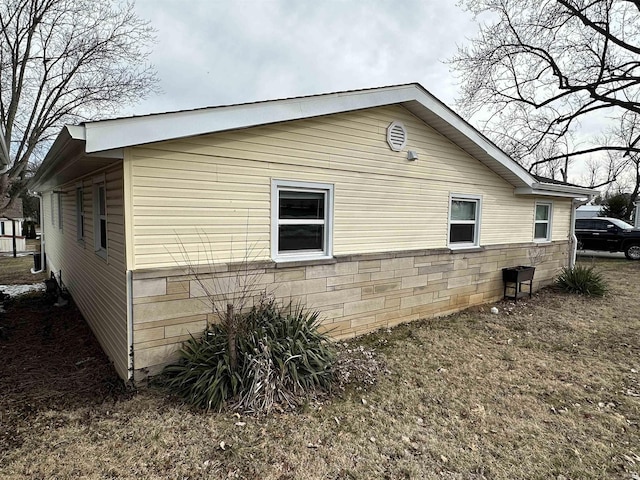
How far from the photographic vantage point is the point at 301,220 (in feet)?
17.7

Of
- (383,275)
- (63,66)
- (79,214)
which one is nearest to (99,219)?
(79,214)

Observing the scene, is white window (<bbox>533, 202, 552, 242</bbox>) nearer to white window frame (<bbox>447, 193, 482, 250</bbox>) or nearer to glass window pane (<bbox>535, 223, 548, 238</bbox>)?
glass window pane (<bbox>535, 223, 548, 238</bbox>)

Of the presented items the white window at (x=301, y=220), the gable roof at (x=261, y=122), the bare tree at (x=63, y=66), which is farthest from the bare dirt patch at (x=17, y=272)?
the white window at (x=301, y=220)

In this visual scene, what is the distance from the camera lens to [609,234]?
712 inches

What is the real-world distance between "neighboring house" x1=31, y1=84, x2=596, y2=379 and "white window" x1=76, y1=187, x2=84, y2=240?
5cm

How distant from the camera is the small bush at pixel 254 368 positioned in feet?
12.7

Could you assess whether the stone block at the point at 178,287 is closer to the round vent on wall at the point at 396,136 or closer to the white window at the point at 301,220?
the white window at the point at 301,220

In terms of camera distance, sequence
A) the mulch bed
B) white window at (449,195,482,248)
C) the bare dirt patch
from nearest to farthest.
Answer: the mulch bed
white window at (449,195,482,248)
the bare dirt patch

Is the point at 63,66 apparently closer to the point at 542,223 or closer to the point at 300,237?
the point at 300,237

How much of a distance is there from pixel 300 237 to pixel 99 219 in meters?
3.19

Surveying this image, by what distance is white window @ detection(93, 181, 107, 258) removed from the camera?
5.53 meters

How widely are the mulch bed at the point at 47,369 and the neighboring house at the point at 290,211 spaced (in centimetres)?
30

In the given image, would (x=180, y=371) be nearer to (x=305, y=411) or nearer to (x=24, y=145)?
(x=305, y=411)

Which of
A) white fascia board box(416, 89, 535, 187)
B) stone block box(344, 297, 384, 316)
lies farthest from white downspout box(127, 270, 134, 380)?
white fascia board box(416, 89, 535, 187)
